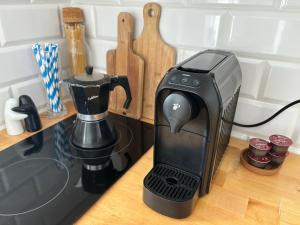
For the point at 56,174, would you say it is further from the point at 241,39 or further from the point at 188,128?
the point at 241,39

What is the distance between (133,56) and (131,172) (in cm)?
39

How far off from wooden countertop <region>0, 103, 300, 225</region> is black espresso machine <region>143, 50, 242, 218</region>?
3 cm

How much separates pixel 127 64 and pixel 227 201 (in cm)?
53

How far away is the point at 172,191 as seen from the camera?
0.50 metres

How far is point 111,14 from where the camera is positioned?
0.84m

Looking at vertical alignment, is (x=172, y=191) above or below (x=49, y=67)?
below

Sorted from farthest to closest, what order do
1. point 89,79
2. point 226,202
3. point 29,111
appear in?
point 29,111, point 89,79, point 226,202

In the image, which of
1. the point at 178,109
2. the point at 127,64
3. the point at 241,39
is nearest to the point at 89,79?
the point at 127,64

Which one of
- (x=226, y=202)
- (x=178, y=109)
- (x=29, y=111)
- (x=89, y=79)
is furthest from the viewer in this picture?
(x=29, y=111)

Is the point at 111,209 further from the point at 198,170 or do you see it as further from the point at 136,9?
the point at 136,9

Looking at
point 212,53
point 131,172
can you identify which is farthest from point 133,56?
point 131,172

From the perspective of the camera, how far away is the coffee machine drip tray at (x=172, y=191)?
0.48 m

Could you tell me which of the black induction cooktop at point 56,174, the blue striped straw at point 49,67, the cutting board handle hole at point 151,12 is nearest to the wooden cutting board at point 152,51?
the cutting board handle hole at point 151,12

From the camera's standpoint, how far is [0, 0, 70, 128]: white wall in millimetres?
725
